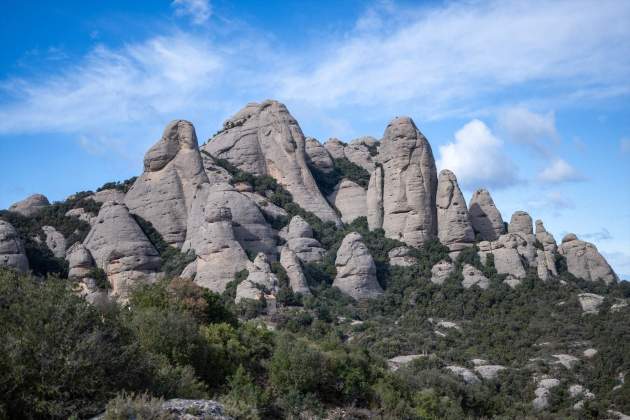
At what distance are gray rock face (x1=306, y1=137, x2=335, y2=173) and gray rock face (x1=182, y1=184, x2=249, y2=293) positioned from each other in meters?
17.0

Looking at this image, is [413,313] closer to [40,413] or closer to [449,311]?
[449,311]

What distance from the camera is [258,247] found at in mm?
48156

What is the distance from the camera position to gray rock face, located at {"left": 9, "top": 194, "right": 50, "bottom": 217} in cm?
5559

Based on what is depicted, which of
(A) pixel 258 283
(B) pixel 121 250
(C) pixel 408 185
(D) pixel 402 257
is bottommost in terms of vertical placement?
(A) pixel 258 283

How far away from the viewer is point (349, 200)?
5997cm

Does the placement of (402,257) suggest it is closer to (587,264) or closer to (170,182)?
(587,264)

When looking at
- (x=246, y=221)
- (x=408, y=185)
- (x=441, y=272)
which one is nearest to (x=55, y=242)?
(x=246, y=221)

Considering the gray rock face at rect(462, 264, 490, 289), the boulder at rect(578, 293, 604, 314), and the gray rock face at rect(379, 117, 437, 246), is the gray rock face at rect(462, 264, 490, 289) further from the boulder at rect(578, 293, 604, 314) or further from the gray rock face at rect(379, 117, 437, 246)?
the boulder at rect(578, 293, 604, 314)

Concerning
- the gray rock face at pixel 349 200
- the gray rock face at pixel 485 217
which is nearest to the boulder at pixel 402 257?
the gray rock face at pixel 485 217

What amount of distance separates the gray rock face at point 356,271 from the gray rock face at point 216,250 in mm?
6302

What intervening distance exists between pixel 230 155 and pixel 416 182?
15.9 meters

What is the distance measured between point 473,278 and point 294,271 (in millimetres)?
11792

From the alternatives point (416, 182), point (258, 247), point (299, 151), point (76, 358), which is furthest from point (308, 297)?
point (76, 358)

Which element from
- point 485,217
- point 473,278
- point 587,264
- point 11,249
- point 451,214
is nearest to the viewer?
point 11,249
